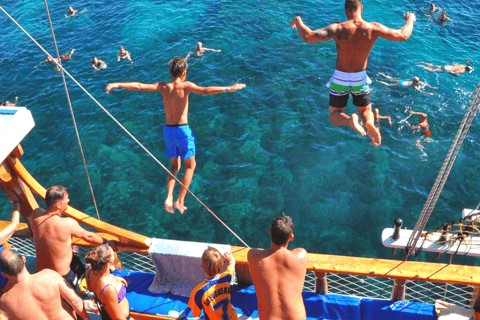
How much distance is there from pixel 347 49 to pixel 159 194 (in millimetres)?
8175

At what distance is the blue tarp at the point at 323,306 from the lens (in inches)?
226

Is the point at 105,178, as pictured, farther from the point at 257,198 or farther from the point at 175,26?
the point at 175,26

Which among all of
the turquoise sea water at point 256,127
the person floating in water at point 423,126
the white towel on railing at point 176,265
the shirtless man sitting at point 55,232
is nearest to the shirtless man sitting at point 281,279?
the white towel on railing at point 176,265

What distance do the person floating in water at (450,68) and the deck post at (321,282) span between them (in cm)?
1503

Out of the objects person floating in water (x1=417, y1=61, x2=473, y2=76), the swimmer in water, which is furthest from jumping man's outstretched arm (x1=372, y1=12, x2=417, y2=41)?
the swimmer in water

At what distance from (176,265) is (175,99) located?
305cm

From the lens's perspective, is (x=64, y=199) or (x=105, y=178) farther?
(x=105, y=178)

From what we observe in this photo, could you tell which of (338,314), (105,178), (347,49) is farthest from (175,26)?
(338,314)

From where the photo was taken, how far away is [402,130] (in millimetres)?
15219

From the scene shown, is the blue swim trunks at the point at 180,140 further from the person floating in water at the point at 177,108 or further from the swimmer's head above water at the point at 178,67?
the swimmer's head above water at the point at 178,67

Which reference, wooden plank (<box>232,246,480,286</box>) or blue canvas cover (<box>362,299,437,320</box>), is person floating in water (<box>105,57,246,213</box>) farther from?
blue canvas cover (<box>362,299,437,320</box>)

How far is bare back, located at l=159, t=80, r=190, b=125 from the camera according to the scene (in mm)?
7422

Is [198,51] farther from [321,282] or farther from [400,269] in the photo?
[400,269]

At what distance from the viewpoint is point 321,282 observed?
5.89 meters
